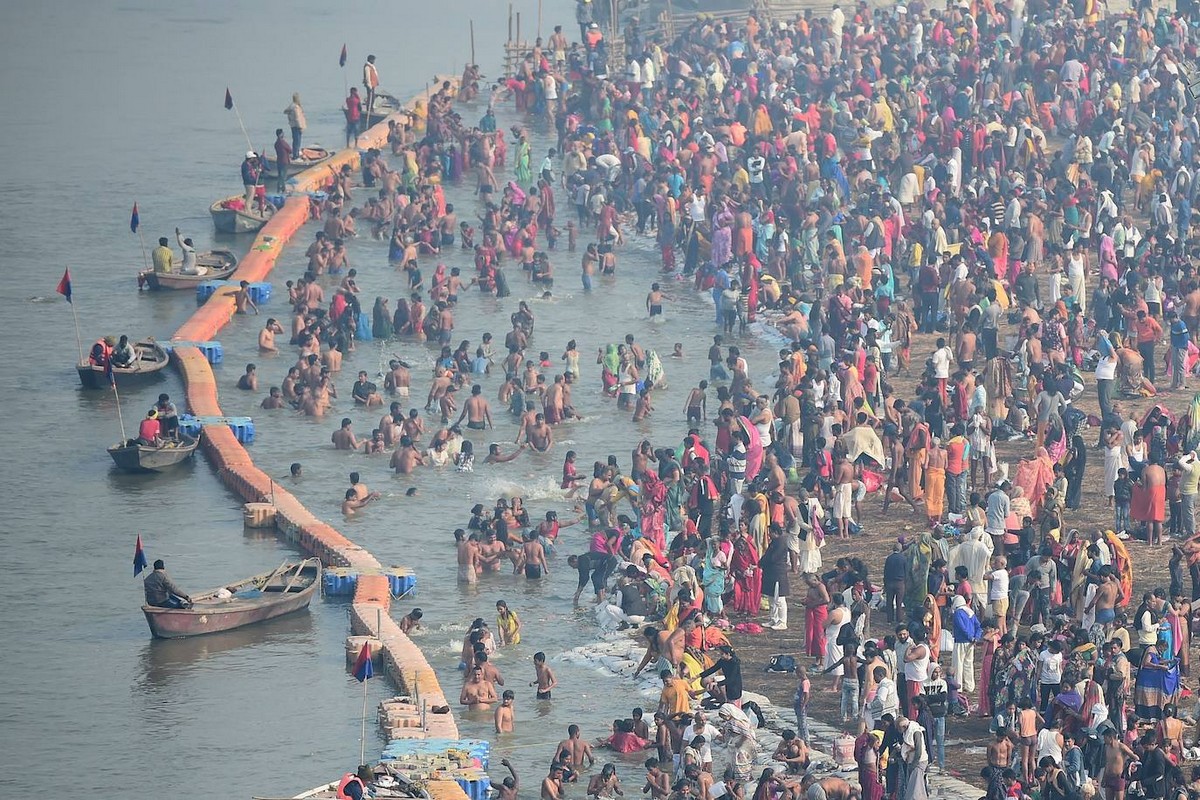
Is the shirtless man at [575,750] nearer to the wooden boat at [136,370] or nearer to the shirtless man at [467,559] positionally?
the shirtless man at [467,559]

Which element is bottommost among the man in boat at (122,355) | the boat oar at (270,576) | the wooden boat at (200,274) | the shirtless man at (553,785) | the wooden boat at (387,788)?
the shirtless man at (553,785)

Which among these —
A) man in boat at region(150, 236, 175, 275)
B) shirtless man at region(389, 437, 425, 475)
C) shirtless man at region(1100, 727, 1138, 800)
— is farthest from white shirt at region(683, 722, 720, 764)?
man in boat at region(150, 236, 175, 275)

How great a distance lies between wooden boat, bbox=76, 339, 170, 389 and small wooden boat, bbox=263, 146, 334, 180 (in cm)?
1480

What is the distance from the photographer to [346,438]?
38.0m

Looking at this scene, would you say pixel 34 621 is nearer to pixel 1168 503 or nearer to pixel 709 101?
pixel 1168 503

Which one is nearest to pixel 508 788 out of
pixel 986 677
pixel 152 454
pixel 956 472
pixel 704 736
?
pixel 704 736

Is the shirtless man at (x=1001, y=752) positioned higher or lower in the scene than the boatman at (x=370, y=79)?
lower

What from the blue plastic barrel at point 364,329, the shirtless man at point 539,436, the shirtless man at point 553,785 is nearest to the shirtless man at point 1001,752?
the shirtless man at point 553,785

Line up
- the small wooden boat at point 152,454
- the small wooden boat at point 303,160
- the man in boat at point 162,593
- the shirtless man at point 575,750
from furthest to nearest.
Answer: the small wooden boat at point 303,160 < the small wooden boat at point 152,454 < the man in boat at point 162,593 < the shirtless man at point 575,750

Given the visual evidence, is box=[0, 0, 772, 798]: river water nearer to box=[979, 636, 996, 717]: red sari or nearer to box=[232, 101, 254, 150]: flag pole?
box=[232, 101, 254, 150]: flag pole

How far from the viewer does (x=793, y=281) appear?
44094 mm

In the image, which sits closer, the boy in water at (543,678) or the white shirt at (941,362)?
the boy in water at (543,678)

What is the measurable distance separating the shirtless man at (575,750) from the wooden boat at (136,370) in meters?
18.3

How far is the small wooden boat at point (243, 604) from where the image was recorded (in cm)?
3061
